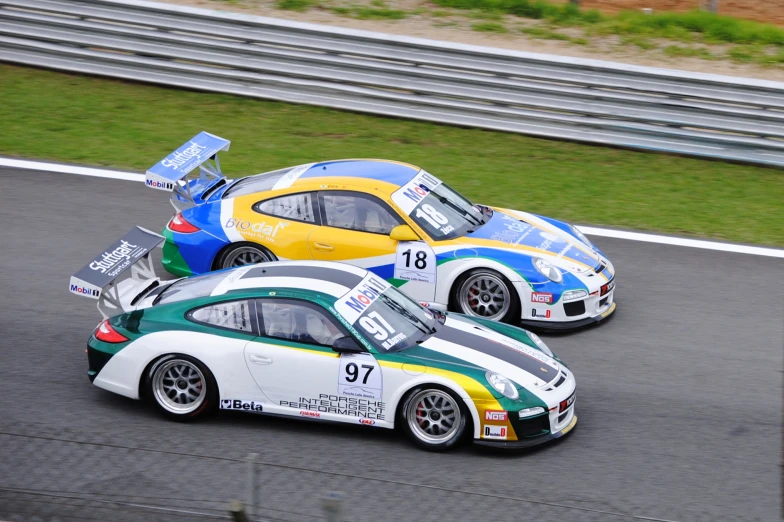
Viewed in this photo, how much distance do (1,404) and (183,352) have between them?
161 cm

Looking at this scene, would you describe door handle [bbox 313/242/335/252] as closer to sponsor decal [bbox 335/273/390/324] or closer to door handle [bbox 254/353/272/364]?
sponsor decal [bbox 335/273/390/324]

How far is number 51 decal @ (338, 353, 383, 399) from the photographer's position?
24.2ft

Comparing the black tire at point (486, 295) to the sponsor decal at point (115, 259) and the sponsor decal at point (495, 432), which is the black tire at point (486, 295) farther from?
the sponsor decal at point (115, 259)

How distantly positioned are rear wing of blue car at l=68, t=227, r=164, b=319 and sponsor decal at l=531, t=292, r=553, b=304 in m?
3.43

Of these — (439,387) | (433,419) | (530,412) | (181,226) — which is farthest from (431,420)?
(181,226)

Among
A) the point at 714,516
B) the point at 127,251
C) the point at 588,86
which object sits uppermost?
the point at 588,86

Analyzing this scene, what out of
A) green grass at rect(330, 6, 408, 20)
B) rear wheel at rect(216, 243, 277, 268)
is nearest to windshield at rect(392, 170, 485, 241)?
rear wheel at rect(216, 243, 277, 268)

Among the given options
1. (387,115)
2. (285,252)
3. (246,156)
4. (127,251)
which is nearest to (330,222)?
(285,252)

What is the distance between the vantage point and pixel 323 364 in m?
7.44

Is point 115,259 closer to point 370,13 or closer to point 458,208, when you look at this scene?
point 458,208

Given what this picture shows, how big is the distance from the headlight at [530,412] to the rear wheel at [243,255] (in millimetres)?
3595

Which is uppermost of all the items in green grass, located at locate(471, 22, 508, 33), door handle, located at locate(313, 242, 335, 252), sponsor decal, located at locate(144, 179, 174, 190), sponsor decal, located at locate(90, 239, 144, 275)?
green grass, located at locate(471, 22, 508, 33)

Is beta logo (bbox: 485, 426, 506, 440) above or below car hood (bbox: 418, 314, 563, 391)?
below

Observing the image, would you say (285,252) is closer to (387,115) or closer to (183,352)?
(183,352)
